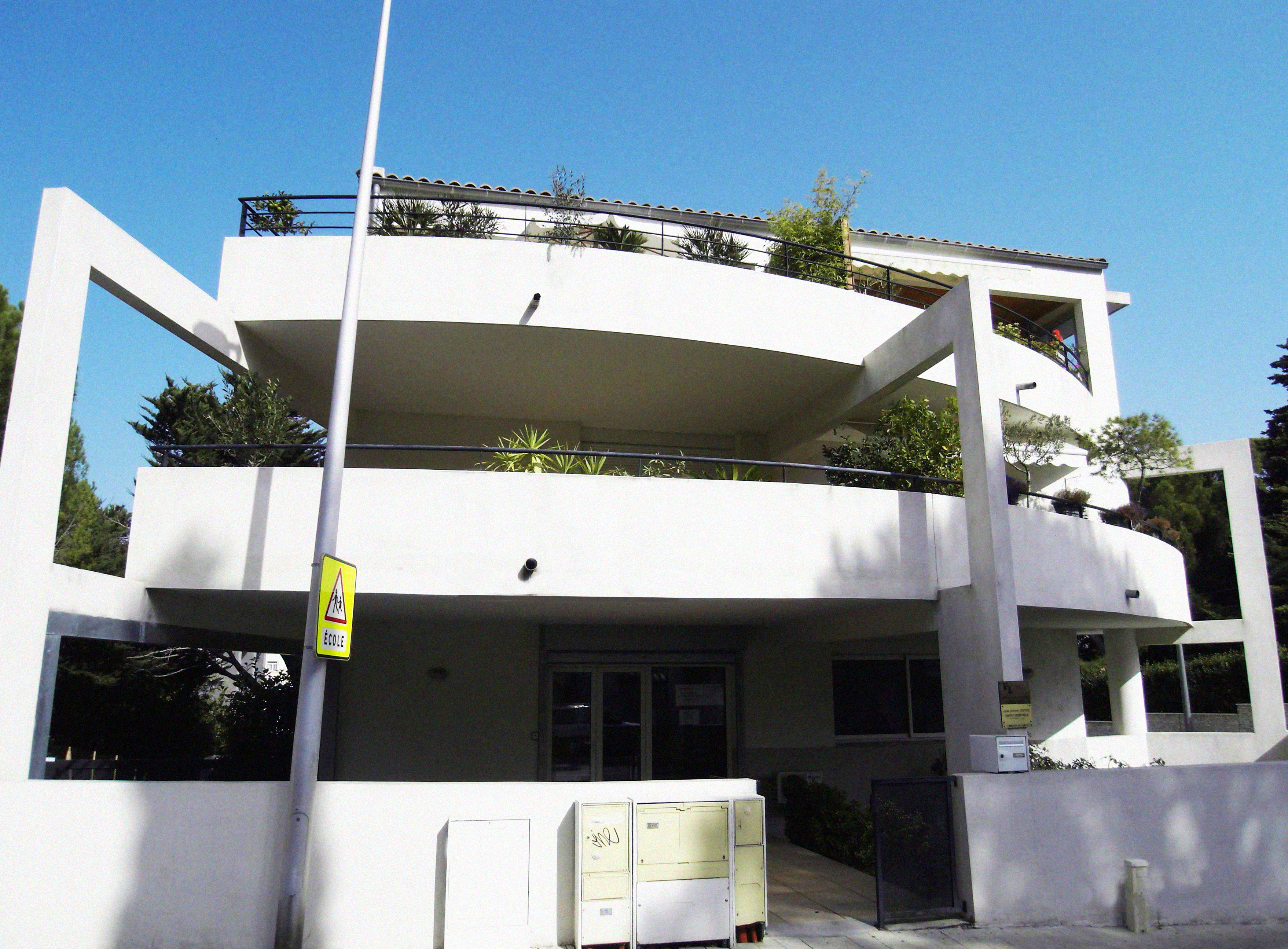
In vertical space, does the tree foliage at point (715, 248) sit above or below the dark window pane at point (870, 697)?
above

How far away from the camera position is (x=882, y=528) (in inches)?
423

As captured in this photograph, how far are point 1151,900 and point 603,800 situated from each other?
558 cm

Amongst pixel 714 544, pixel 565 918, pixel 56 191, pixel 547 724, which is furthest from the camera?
pixel 547 724

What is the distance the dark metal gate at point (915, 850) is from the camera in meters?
8.26

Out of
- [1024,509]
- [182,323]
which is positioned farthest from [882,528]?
[182,323]

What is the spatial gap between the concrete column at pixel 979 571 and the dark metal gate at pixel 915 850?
1.54m

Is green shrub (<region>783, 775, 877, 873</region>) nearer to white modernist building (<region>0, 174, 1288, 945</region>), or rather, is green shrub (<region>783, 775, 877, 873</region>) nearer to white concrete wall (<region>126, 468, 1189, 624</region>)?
white modernist building (<region>0, 174, 1288, 945</region>)

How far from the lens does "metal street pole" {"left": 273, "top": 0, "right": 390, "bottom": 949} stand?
710 cm

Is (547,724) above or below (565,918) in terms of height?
above

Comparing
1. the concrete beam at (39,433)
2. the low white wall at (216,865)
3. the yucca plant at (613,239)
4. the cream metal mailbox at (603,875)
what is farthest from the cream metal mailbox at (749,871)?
the yucca plant at (613,239)

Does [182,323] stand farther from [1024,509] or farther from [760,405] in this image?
[1024,509]

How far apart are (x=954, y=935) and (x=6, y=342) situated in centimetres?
2469

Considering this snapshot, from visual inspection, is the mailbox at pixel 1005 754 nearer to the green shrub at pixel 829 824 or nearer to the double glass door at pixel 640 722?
the green shrub at pixel 829 824

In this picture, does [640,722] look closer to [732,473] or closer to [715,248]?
[732,473]
